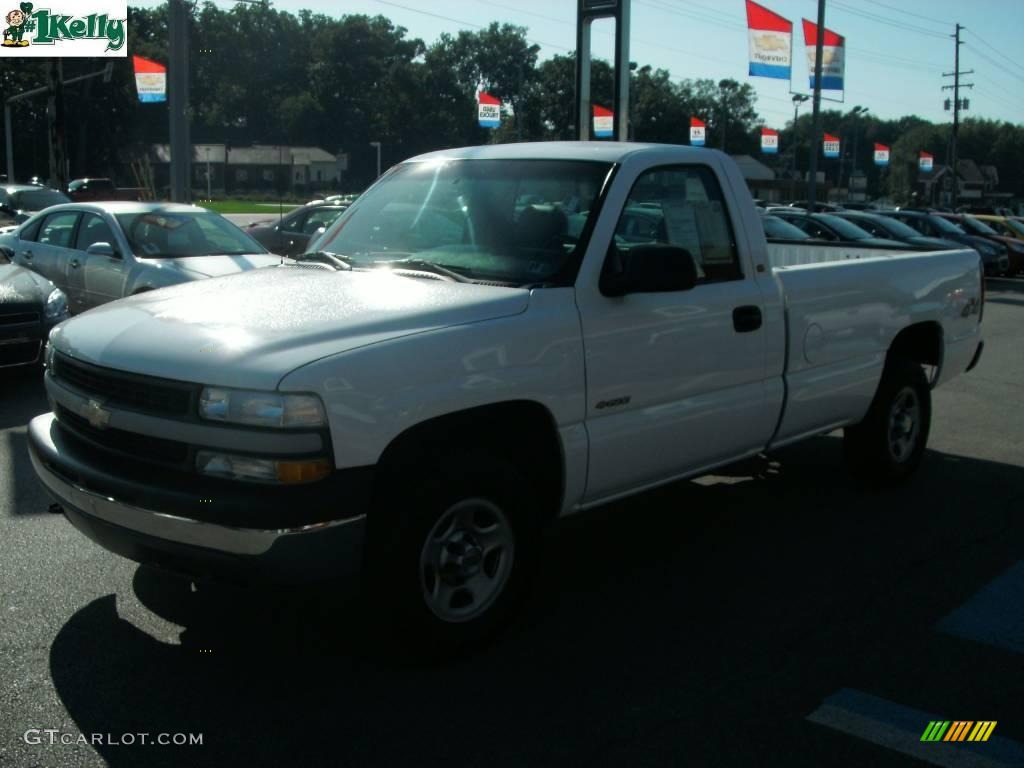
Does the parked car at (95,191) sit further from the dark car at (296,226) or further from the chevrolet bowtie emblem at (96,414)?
the chevrolet bowtie emblem at (96,414)

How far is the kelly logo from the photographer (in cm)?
2881

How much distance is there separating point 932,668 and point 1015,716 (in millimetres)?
391

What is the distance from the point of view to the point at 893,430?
6.54 meters

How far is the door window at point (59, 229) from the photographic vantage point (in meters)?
11.6

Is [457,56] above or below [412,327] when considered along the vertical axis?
above

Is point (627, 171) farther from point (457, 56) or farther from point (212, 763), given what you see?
point (457, 56)

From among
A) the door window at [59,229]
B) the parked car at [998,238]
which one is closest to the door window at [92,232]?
the door window at [59,229]

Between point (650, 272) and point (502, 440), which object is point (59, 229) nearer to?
point (502, 440)

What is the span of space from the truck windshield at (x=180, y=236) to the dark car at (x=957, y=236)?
20.1 meters

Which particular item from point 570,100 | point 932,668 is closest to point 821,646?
point 932,668

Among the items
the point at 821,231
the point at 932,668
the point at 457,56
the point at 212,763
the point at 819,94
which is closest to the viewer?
the point at 212,763

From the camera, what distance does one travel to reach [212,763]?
127 inches

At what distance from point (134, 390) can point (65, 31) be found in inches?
1175

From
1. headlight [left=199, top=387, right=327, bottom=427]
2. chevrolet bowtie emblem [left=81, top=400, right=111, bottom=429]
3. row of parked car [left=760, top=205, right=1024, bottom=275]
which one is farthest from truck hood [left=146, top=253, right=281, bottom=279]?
row of parked car [left=760, top=205, right=1024, bottom=275]
